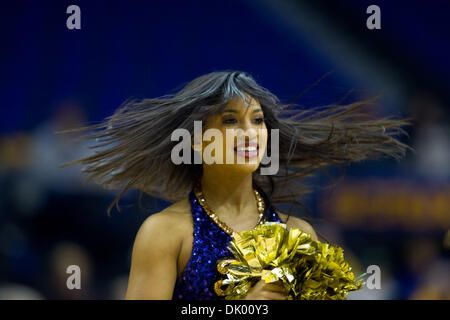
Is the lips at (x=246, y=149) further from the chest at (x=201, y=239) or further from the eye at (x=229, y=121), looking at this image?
the chest at (x=201, y=239)

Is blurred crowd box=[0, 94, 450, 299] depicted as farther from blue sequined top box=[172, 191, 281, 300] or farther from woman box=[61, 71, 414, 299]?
blue sequined top box=[172, 191, 281, 300]

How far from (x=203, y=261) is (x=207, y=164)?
1.03ft

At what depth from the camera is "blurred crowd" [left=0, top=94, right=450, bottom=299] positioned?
2.80m

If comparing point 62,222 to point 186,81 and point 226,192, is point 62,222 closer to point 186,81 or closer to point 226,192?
point 186,81

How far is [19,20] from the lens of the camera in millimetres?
2826

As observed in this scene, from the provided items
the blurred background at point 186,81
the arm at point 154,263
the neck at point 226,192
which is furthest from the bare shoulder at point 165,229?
the blurred background at point 186,81

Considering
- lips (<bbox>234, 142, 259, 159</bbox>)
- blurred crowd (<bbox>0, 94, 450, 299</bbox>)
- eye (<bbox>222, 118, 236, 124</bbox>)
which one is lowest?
blurred crowd (<bbox>0, 94, 450, 299</bbox>)

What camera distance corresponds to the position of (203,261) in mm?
1845

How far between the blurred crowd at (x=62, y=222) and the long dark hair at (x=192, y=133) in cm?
65

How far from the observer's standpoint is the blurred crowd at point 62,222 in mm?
2801

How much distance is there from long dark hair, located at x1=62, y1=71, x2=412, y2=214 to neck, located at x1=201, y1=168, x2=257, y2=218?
4.0 inches

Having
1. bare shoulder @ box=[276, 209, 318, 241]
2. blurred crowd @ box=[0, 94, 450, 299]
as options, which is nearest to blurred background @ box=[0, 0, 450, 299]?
blurred crowd @ box=[0, 94, 450, 299]

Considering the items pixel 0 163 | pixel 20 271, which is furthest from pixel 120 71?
pixel 20 271

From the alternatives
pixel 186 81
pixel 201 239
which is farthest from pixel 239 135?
pixel 186 81
